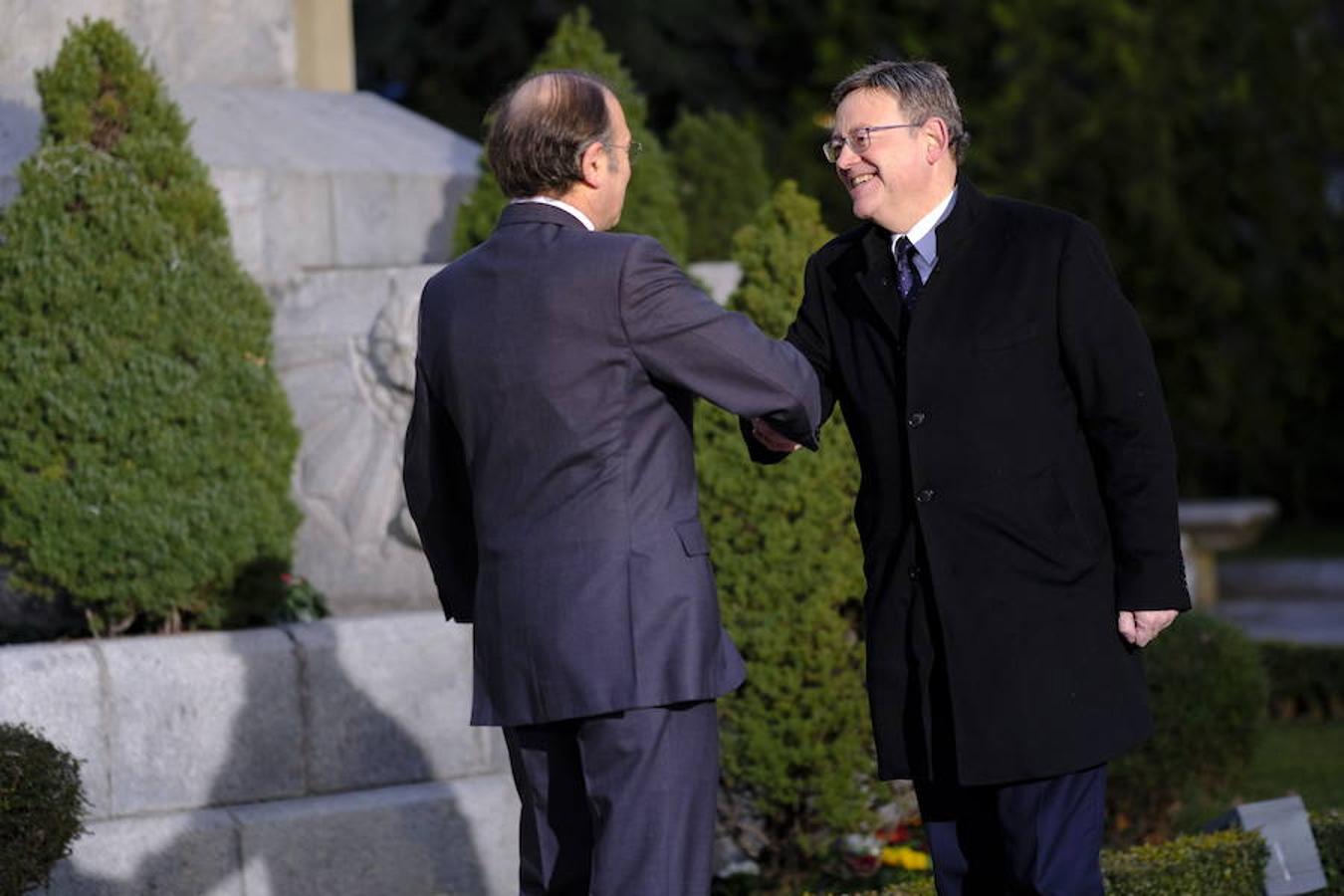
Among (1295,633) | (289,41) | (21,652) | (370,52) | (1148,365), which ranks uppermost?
(370,52)

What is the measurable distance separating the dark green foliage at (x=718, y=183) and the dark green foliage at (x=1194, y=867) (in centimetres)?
445

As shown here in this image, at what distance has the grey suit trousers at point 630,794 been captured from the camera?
136 inches

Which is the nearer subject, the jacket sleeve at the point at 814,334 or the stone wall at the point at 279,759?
the jacket sleeve at the point at 814,334

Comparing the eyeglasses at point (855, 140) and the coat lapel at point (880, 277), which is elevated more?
the eyeglasses at point (855, 140)

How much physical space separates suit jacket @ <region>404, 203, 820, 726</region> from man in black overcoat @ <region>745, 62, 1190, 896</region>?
0.30 metres

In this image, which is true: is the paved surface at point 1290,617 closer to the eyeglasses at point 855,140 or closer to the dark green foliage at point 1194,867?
the dark green foliage at point 1194,867

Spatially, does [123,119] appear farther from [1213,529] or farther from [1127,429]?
[1213,529]

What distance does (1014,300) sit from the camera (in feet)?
12.2

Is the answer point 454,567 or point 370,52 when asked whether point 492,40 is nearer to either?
point 370,52

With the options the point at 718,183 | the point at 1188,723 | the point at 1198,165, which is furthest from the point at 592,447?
the point at 1198,165

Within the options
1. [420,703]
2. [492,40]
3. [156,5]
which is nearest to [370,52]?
[492,40]

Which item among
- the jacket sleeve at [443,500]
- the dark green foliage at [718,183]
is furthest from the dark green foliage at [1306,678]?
the jacket sleeve at [443,500]

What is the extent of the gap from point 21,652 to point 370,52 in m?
12.7

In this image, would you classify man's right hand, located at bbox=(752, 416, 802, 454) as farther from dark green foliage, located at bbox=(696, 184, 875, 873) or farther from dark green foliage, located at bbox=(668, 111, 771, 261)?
dark green foliage, located at bbox=(668, 111, 771, 261)
